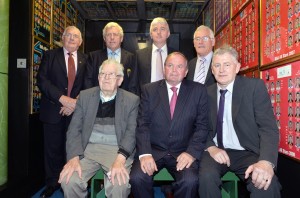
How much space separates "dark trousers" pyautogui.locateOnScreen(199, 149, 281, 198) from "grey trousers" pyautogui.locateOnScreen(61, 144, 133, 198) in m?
0.59

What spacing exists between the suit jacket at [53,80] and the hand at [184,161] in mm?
1606

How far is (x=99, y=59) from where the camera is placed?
3.38m

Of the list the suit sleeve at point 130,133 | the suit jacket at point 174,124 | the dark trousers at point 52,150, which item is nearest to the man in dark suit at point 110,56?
the dark trousers at point 52,150

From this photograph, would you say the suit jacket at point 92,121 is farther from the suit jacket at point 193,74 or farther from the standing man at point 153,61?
the suit jacket at point 193,74

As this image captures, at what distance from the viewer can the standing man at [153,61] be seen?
3335 millimetres

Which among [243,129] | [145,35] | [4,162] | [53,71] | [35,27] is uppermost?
[145,35]

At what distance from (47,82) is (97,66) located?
58 cm

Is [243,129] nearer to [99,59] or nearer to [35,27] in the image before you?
[99,59]

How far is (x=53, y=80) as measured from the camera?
3.35 meters

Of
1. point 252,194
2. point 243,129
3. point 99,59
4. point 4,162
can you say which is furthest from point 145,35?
point 252,194

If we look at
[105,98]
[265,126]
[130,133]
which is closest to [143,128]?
[130,133]

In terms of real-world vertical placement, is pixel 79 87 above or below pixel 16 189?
above

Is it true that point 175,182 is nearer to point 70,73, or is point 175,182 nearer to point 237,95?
point 237,95

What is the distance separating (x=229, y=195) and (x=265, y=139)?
63cm
